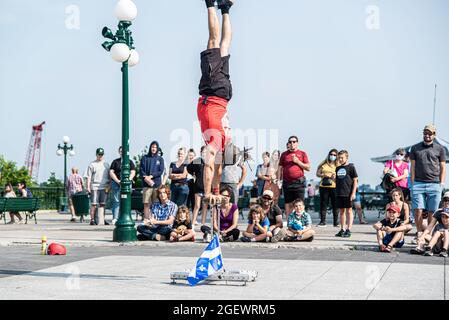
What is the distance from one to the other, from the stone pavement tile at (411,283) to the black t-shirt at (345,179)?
15.3 ft

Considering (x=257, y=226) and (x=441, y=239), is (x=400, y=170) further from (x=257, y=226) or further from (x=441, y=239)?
(x=441, y=239)

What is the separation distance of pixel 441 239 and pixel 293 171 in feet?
15.0

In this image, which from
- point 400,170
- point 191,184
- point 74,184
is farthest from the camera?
point 74,184

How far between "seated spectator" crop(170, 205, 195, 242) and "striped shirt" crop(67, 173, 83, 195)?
8.65 metres

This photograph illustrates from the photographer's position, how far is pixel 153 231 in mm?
12812

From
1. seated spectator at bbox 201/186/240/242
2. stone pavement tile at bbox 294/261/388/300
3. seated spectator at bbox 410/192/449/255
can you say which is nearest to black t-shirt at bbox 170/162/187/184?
seated spectator at bbox 201/186/240/242

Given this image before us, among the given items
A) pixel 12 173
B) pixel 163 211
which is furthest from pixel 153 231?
pixel 12 173

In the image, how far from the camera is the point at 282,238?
12383 millimetres

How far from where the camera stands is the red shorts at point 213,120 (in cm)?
687

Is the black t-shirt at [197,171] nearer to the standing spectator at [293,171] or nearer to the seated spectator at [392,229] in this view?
the standing spectator at [293,171]

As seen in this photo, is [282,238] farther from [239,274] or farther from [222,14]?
[222,14]
